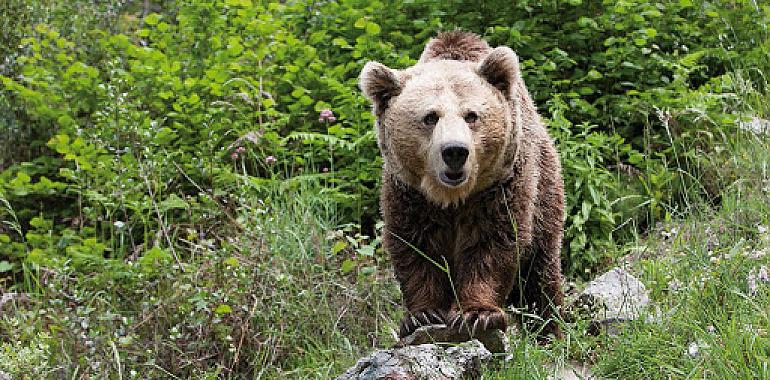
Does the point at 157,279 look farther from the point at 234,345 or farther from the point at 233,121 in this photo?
the point at 233,121

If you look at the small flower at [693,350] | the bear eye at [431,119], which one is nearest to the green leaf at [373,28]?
the bear eye at [431,119]

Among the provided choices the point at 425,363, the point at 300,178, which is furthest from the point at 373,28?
the point at 425,363

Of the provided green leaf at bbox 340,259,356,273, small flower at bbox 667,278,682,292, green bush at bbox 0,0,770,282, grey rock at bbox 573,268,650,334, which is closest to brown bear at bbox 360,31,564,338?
grey rock at bbox 573,268,650,334

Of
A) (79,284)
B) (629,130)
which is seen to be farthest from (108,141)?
(629,130)

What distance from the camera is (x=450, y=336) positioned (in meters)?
4.48

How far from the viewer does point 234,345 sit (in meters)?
5.68

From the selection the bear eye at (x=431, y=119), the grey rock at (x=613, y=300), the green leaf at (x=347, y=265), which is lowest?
the green leaf at (x=347, y=265)

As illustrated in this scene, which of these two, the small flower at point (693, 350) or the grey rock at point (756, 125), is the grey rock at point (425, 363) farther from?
the grey rock at point (756, 125)

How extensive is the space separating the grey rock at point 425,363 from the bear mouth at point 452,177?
69 centimetres

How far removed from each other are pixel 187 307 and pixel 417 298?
166 centimetres

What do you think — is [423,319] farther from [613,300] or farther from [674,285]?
[674,285]

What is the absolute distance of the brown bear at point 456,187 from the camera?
14.6 ft

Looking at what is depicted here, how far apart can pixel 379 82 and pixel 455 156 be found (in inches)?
24.6

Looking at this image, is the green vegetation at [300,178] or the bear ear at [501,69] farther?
the green vegetation at [300,178]
